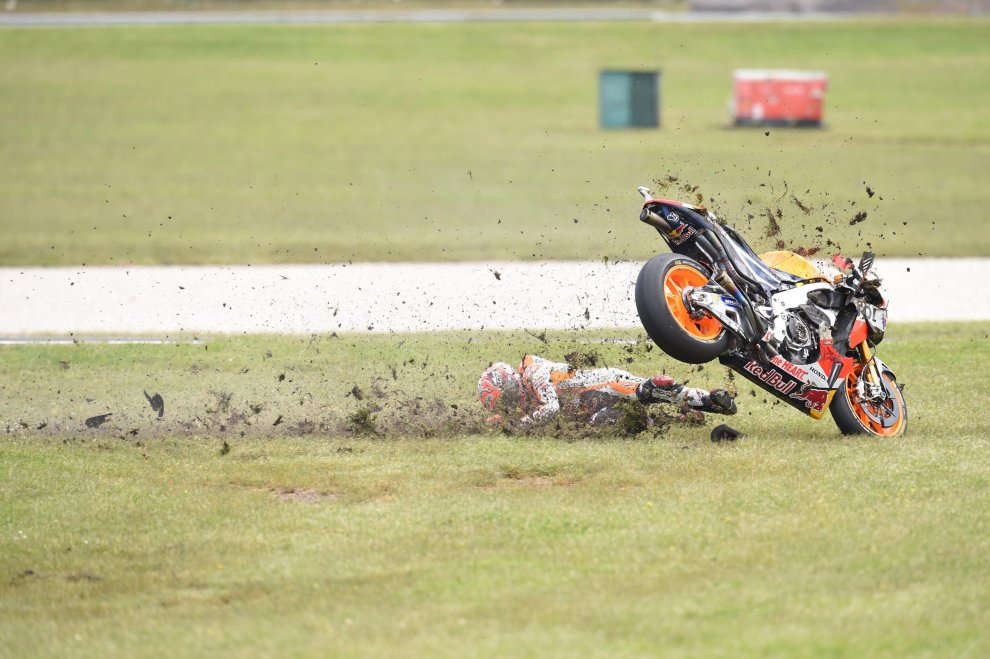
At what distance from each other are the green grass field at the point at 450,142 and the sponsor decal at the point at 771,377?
3584 mm

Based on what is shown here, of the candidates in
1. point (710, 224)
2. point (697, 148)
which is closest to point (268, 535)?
point (710, 224)

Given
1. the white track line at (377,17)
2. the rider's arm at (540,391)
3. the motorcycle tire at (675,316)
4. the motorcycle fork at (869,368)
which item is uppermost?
the white track line at (377,17)

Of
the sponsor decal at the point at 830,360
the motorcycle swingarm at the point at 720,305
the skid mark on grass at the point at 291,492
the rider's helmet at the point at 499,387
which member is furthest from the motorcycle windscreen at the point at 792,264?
the skid mark on grass at the point at 291,492

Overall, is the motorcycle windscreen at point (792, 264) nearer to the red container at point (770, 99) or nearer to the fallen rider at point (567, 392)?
the fallen rider at point (567, 392)

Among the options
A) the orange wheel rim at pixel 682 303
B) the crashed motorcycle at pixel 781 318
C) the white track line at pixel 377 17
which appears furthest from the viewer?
the white track line at pixel 377 17

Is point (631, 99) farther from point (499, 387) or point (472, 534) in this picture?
point (472, 534)

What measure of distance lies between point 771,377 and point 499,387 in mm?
1761

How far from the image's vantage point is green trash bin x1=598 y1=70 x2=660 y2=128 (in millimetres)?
35438

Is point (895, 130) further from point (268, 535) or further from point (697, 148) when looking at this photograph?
point (268, 535)

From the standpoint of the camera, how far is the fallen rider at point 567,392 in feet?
29.0

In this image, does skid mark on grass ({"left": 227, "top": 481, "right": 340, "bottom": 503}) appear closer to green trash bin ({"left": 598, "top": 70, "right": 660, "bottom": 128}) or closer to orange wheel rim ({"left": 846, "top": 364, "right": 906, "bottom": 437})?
orange wheel rim ({"left": 846, "top": 364, "right": 906, "bottom": 437})

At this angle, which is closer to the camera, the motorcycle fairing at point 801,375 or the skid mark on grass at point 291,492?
the skid mark on grass at point 291,492

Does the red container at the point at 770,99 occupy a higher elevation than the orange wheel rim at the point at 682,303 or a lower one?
higher

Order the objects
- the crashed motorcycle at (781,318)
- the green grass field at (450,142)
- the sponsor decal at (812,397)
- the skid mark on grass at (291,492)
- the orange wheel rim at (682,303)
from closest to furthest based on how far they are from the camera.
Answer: the skid mark on grass at (291,492) → the orange wheel rim at (682,303) → the crashed motorcycle at (781,318) → the sponsor decal at (812,397) → the green grass field at (450,142)
